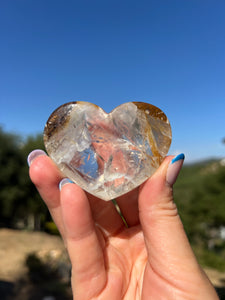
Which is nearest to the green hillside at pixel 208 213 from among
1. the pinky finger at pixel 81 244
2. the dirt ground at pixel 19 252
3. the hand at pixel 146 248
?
the dirt ground at pixel 19 252

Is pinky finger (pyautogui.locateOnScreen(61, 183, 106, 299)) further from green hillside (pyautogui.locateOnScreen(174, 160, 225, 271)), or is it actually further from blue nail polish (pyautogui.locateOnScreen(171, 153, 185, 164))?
green hillside (pyautogui.locateOnScreen(174, 160, 225, 271))

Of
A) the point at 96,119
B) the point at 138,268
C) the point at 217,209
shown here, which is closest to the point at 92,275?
the point at 138,268

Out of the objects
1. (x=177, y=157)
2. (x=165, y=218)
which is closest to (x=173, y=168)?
(x=177, y=157)

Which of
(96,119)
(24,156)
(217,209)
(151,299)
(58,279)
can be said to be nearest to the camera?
(151,299)

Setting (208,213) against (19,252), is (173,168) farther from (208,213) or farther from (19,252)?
(208,213)

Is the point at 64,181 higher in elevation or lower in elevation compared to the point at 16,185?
higher

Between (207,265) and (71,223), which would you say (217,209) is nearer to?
(207,265)
